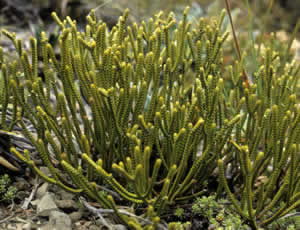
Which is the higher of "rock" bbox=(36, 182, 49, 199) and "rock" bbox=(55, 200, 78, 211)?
"rock" bbox=(36, 182, 49, 199)

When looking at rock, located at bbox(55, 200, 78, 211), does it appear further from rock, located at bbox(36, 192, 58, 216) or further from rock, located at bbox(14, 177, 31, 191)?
rock, located at bbox(14, 177, 31, 191)

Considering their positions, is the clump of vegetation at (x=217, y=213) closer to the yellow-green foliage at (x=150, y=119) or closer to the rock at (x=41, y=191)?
the yellow-green foliage at (x=150, y=119)

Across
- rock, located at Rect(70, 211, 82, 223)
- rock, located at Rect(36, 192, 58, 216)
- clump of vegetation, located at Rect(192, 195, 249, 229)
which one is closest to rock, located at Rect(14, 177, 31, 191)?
rock, located at Rect(36, 192, 58, 216)

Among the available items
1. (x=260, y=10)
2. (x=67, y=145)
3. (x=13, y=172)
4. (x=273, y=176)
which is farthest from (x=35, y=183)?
(x=260, y=10)

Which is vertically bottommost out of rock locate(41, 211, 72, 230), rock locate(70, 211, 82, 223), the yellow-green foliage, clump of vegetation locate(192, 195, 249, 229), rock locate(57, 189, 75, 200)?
clump of vegetation locate(192, 195, 249, 229)

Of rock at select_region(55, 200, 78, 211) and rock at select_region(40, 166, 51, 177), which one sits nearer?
rock at select_region(55, 200, 78, 211)

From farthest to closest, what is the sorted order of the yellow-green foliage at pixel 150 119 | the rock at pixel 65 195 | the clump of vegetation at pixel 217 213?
the rock at pixel 65 195 → the clump of vegetation at pixel 217 213 → the yellow-green foliage at pixel 150 119

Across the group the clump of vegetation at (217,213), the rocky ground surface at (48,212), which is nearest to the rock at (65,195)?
the rocky ground surface at (48,212)
